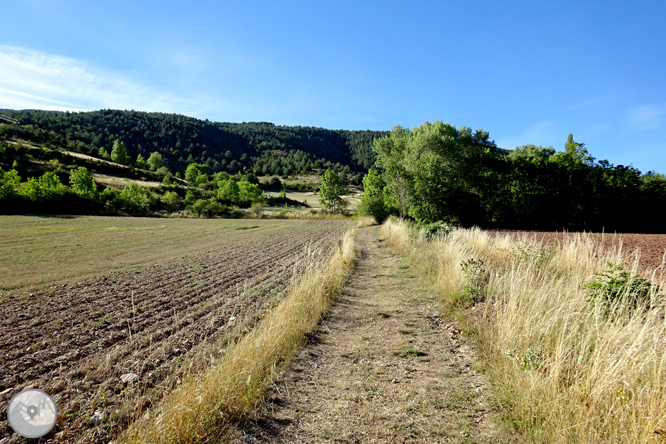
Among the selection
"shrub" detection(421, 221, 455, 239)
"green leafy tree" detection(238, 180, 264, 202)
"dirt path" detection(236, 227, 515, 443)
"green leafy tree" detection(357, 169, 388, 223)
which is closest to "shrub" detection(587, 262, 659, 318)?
"dirt path" detection(236, 227, 515, 443)

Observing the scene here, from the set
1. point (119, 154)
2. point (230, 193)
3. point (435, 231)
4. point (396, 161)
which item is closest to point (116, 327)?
point (435, 231)

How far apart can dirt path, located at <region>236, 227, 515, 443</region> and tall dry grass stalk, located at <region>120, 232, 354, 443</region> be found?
23 cm

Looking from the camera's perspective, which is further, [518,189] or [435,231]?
[518,189]

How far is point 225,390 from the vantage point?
363 cm

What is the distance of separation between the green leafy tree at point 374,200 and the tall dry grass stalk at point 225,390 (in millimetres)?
46480

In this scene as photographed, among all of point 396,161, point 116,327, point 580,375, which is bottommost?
point 116,327

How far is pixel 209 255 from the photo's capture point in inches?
707

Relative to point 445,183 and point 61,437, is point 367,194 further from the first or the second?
point 61,437

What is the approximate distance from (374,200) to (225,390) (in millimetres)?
49298

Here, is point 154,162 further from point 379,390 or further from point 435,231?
point 379,390

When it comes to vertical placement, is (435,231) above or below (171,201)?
above

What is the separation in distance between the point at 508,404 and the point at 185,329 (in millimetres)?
5571

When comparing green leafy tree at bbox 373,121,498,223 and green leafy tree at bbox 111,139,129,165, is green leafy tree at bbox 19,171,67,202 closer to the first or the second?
green leafy tree at bbox 373,121,498,223

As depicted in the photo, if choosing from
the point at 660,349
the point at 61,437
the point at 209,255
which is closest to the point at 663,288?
the point at 660,349
